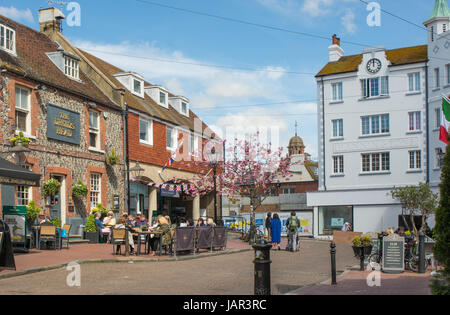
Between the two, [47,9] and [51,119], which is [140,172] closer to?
[51,119]

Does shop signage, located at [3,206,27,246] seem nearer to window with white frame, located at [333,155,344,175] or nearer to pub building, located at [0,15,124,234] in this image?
pub building, located at [0,15,124,234]

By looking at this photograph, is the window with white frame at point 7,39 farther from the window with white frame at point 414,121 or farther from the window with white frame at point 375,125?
the window with white frame at point 414,121

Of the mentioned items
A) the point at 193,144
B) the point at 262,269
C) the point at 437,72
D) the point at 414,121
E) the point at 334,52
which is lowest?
the point at 262,269

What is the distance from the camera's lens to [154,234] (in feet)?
59.4

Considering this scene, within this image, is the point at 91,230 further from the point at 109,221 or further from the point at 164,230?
the point at 164,230

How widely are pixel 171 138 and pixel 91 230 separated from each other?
1099 cm

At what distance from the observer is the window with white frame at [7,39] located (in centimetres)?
2164

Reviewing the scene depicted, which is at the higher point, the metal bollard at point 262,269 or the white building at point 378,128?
the white building at point 378,128

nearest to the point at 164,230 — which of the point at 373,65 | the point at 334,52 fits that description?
the point at 373,65

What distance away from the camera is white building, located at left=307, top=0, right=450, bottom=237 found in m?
35.5

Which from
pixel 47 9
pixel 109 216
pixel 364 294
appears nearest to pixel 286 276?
pixel 364 294

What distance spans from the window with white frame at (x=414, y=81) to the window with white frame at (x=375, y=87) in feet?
5.04

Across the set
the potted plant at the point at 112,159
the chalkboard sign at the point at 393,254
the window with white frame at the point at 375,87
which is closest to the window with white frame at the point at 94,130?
the potted plant at the point at 112,159

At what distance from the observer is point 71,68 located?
2606 centimetres
